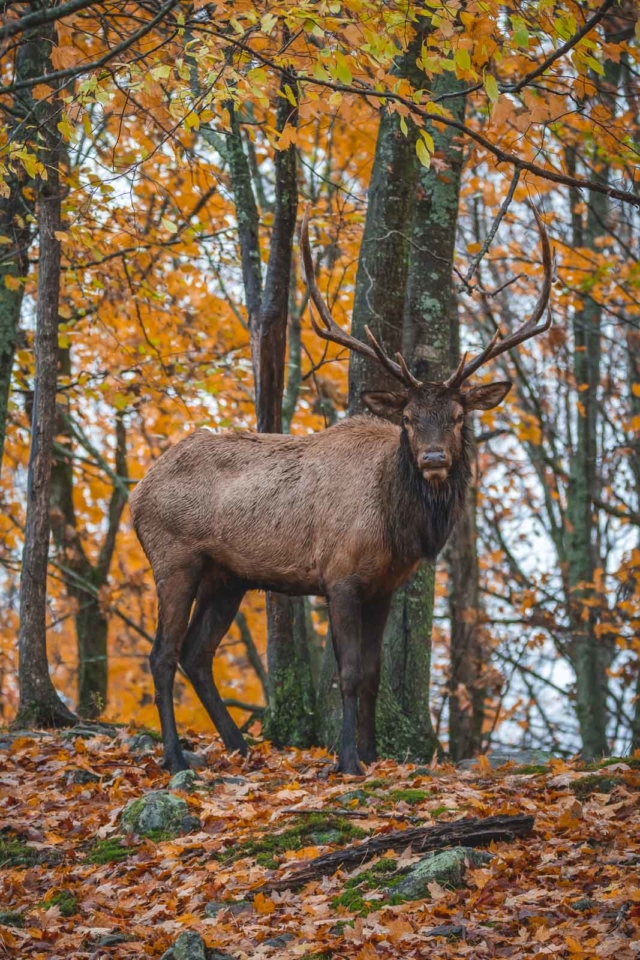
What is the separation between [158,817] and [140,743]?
6.96 ft

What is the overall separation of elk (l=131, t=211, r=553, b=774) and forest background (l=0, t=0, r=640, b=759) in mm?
879

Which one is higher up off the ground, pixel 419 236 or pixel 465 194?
pixel 465 194

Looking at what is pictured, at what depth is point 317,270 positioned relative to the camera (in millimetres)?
12961

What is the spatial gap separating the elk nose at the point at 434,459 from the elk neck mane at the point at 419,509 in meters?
0.37

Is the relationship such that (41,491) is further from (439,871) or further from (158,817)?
(439,871)

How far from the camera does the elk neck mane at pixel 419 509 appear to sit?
7.96 m

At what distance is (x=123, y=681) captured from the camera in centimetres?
2591

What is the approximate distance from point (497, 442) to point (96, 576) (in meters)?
10.6

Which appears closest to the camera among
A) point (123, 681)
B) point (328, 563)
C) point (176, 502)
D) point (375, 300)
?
point (328, 563)

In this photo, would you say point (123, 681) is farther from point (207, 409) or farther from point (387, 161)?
point (387, 161)

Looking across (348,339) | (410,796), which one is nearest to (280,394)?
(348,339)

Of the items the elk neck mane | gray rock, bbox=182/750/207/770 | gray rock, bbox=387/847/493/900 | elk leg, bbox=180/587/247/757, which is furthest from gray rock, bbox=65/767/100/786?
gray rock, bbox=387/847/493/900

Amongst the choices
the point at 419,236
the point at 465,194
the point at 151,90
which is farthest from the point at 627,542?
the point at 151,90

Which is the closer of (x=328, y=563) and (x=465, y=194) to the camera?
(x=328, y=563)
